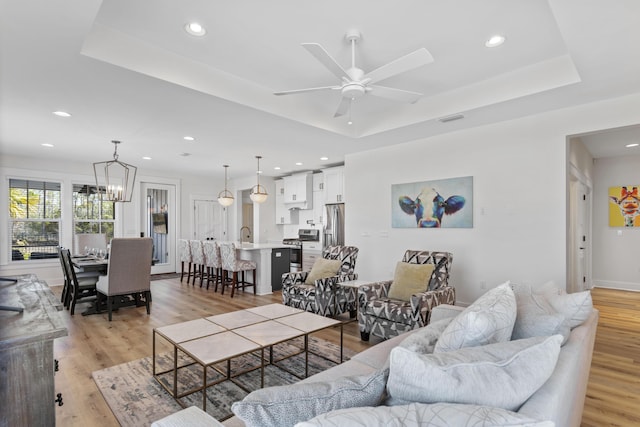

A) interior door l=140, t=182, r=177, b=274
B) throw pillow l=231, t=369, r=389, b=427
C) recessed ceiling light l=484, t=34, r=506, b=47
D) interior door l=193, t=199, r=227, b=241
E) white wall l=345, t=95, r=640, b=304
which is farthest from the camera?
interior door l=193, t=199, r=227, b=241

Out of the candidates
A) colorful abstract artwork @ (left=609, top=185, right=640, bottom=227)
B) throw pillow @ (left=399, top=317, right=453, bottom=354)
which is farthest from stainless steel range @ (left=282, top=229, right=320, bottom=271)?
throw pillow @ (left=399, top=317, right=453, bottom=354)

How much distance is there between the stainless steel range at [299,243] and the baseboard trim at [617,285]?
18.7 feet

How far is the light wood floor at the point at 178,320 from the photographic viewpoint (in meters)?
2.19

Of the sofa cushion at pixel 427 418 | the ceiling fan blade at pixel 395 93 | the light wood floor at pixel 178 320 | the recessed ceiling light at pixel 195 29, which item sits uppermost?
the recessed ceiling light at pixel 195 29

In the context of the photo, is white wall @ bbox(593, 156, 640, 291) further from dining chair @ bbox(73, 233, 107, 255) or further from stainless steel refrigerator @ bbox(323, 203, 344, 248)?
dining chair @ bbox(73, 233, 107, 255)

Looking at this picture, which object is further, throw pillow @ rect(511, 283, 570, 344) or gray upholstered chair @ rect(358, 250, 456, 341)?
gray upholstered chair @ rect(358, 250, 456, 341)

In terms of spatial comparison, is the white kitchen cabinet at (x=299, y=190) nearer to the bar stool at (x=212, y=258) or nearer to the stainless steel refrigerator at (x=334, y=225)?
the stainless steel refrigerator at (x=334, y=225)

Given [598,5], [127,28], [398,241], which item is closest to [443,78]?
[598,5]

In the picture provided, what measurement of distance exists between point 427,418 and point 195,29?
2947 mm

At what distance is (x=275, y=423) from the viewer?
83 cm

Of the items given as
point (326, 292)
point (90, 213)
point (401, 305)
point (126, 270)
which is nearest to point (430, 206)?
point (326, 292)

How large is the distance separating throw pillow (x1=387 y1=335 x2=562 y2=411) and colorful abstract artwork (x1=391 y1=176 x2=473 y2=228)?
387 centimetres

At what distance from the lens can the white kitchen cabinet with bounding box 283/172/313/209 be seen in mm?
7969

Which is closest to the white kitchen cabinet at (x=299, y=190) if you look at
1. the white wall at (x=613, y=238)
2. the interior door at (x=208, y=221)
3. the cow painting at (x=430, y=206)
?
the interior door at (x=208, y=221)
